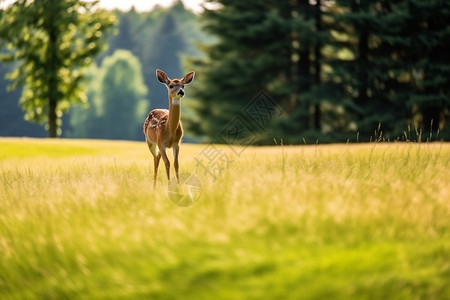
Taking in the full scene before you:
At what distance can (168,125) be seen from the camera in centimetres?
680

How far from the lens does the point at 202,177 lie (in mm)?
6676

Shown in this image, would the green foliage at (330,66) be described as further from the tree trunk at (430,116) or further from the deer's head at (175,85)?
the deer's head at (175,85)

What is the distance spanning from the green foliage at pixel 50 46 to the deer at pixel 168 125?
77.6ft

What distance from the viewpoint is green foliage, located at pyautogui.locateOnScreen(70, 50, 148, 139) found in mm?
72500

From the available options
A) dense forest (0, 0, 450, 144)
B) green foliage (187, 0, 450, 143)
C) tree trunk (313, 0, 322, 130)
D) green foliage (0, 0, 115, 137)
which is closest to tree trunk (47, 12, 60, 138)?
green foliage (0, 0, 115, 137)

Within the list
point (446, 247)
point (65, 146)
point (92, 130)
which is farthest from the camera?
point (92, 130)

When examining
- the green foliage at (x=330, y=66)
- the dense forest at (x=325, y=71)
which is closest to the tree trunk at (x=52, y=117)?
the dense forest at (x=325, y=71)

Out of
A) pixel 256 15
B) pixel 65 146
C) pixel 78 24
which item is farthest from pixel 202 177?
pixel 78 24

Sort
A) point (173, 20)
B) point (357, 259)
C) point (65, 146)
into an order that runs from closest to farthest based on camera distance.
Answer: point (357, 259) → point (65, 146) → point (173, 20)

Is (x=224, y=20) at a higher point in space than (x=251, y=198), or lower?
higher

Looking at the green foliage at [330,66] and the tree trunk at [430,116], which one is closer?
the green foliage at [330,66]

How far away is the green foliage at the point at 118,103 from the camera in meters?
72.5

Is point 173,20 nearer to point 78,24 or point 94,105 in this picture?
point 94,105

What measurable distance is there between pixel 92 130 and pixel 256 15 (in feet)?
163
